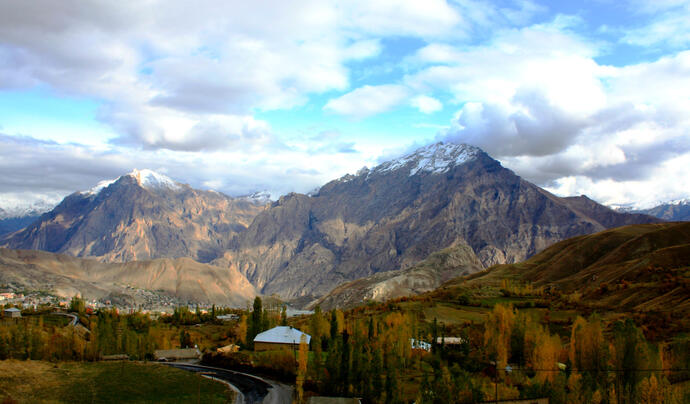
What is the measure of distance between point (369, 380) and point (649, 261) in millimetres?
77668

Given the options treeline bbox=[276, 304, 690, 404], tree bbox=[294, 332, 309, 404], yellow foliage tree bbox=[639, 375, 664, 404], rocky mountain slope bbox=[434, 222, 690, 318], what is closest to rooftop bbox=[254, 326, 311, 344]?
treeline bbox=[276, 304, 690, 404]

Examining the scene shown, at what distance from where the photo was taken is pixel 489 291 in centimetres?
14650

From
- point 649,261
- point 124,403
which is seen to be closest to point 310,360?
point 124,403

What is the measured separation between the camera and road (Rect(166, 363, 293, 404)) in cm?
5506

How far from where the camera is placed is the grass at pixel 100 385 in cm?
4747

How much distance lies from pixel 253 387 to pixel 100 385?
16.5 meters

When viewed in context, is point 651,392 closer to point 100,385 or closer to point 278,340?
point 100,385

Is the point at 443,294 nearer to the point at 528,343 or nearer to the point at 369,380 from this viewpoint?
the point at 528,343

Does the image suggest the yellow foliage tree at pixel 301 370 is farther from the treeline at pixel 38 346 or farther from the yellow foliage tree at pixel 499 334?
the treeline at pixel 38 346

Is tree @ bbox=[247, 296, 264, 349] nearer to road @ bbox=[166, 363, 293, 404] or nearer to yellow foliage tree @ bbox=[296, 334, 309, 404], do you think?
road @ bbox=[166, 363, 293, 404]

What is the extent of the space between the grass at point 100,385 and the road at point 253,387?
2076 millimetres

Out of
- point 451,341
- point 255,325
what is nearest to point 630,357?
point 451,341

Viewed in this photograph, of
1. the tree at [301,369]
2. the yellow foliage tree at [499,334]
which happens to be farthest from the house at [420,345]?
the tree at [301,369]

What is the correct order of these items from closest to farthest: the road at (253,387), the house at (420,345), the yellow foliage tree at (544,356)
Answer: the yellow foliage tree at (544,356), the road at (253,387), the house at (420,345)
